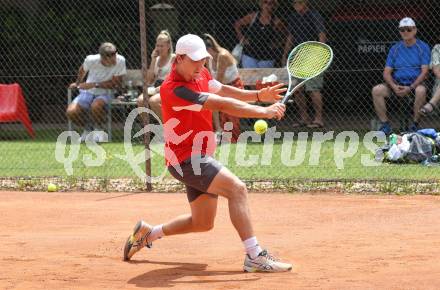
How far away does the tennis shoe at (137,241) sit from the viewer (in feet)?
24.7

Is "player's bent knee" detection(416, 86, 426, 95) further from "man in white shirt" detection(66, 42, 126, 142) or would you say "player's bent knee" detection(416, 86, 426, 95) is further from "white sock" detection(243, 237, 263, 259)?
"white sock" detection(243, 237, 263, 259)

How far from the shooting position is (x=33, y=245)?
8.17m

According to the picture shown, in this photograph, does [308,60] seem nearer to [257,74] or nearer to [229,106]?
[229,106]

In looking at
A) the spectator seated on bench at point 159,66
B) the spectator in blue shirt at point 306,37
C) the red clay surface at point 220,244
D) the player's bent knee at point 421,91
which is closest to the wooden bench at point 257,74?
the spectator in blue shirt at point 306,37

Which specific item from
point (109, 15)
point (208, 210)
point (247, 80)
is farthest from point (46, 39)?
point (208, 210)

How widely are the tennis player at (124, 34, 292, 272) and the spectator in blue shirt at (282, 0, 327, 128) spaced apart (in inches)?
308

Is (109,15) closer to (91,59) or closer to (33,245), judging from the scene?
(91,59)

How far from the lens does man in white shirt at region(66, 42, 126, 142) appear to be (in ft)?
50.0

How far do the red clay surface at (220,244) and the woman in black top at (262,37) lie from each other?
17.5 feet

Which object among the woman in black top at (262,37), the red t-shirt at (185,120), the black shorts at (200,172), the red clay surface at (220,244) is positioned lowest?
the red clay surface at (220,244)

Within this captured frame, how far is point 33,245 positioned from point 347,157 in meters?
5.79

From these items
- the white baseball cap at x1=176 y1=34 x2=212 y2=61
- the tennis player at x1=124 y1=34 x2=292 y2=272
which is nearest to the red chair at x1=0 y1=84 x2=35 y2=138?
the tennis player at x1=124 y1=34 x2=292 y2=272

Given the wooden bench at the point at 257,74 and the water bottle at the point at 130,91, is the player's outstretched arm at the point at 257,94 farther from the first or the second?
the water bottle at the point at 130,91

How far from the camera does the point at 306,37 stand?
49.7ft
